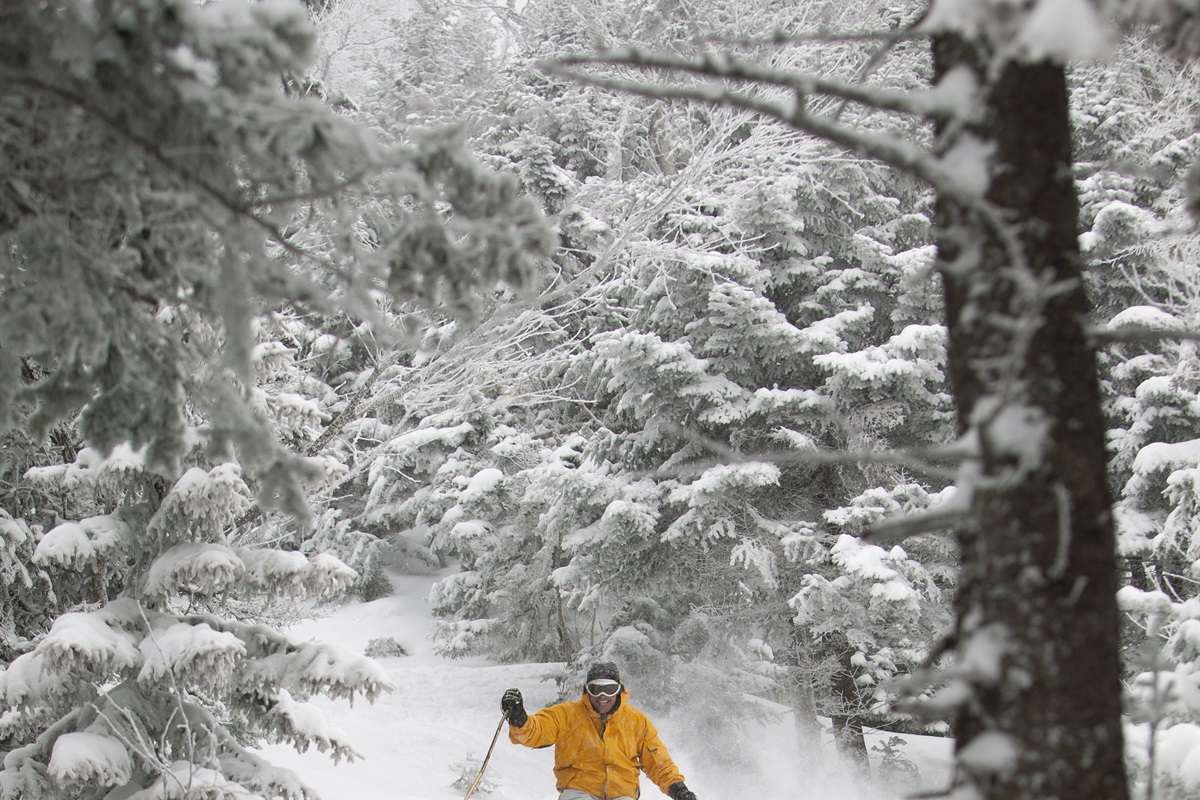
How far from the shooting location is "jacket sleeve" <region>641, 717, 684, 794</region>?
6.40m

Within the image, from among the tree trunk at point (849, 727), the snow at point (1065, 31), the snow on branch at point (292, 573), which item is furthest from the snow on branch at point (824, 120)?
the tree trunk at point (849, 727)

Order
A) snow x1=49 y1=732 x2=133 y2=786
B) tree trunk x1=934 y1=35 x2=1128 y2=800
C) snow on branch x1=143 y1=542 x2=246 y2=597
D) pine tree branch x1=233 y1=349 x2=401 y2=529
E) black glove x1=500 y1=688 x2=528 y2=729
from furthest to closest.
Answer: pine tree branch x1=233 y1=349 x2=401 y2=529 → black glove x1=500 y1=688 x2=528 y2=729 → snow on branch x1=143 y1=542 x2=246 y2=597 → snow x1=49 y1=732 x2=133 y2=786 → tree trunk x1=934 y1=35 x2=1128 y2=800

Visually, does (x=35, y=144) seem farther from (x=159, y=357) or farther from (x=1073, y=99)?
(x=1073, y=99)

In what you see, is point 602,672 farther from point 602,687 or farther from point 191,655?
point 191,655

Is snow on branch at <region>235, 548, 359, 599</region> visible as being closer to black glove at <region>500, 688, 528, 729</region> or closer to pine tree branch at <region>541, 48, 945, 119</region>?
black glove at <region>500, 688, 528, 729</region>

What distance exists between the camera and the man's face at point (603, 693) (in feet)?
21.0

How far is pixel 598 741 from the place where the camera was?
21.1 ft

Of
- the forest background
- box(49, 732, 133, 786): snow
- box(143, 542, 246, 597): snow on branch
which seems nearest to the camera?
the forest background

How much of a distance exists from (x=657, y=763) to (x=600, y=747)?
17.6 inches

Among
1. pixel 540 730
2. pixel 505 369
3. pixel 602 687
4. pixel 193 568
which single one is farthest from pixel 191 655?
pixel 505 369

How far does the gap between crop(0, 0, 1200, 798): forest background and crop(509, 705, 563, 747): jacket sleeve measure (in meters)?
1.59

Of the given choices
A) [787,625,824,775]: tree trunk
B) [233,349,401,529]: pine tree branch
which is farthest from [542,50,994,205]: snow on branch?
[787,625,824,775]: tree trunk

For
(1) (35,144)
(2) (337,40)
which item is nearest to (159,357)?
(1) (35,144)

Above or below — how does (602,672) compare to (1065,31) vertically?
below
